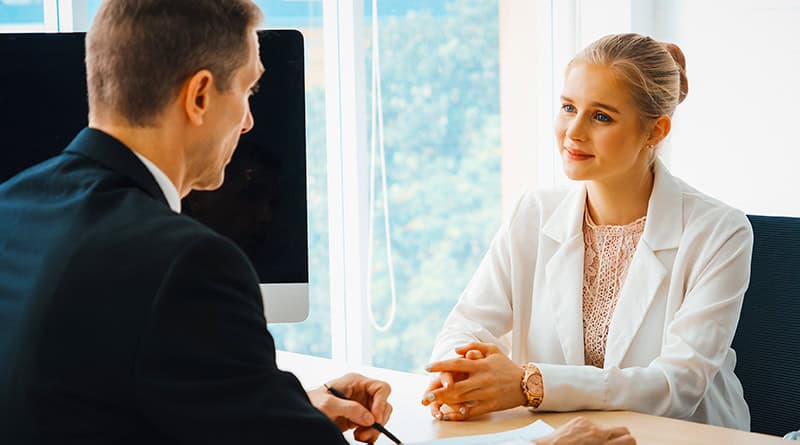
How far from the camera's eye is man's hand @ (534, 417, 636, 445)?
1.33 m

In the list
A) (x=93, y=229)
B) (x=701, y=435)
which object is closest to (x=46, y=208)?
(x=93, y=229)

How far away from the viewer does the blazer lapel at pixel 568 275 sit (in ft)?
6.40

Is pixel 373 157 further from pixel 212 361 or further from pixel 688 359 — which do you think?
pixel 212 361

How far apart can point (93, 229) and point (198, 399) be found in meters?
0.20

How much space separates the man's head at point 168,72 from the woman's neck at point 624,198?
1.09 m

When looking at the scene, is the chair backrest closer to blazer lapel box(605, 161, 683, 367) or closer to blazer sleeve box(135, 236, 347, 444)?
blazer lapel box(605, 161, 683, 367)

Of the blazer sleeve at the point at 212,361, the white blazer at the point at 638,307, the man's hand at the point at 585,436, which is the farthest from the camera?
the white blazer at the point at 638,307

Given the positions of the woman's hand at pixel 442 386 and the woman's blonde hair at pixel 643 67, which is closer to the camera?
the woman's hand at pixel 442 386

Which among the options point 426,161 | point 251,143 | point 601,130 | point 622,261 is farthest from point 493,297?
point 426,161

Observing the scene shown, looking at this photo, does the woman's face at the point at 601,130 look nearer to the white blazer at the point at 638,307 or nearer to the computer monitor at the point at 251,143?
the white blazer at the point at 638,307

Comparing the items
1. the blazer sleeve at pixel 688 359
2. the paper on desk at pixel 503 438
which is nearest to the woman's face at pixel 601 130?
the blazer sleeve at pixel 688 359

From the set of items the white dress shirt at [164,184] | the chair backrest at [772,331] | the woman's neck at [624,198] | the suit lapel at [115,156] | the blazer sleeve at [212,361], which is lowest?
the chair backrest at [772,331]

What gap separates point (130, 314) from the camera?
0.88 metres

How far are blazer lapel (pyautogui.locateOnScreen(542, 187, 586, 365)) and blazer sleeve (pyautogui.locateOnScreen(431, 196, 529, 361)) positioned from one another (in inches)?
3.3
